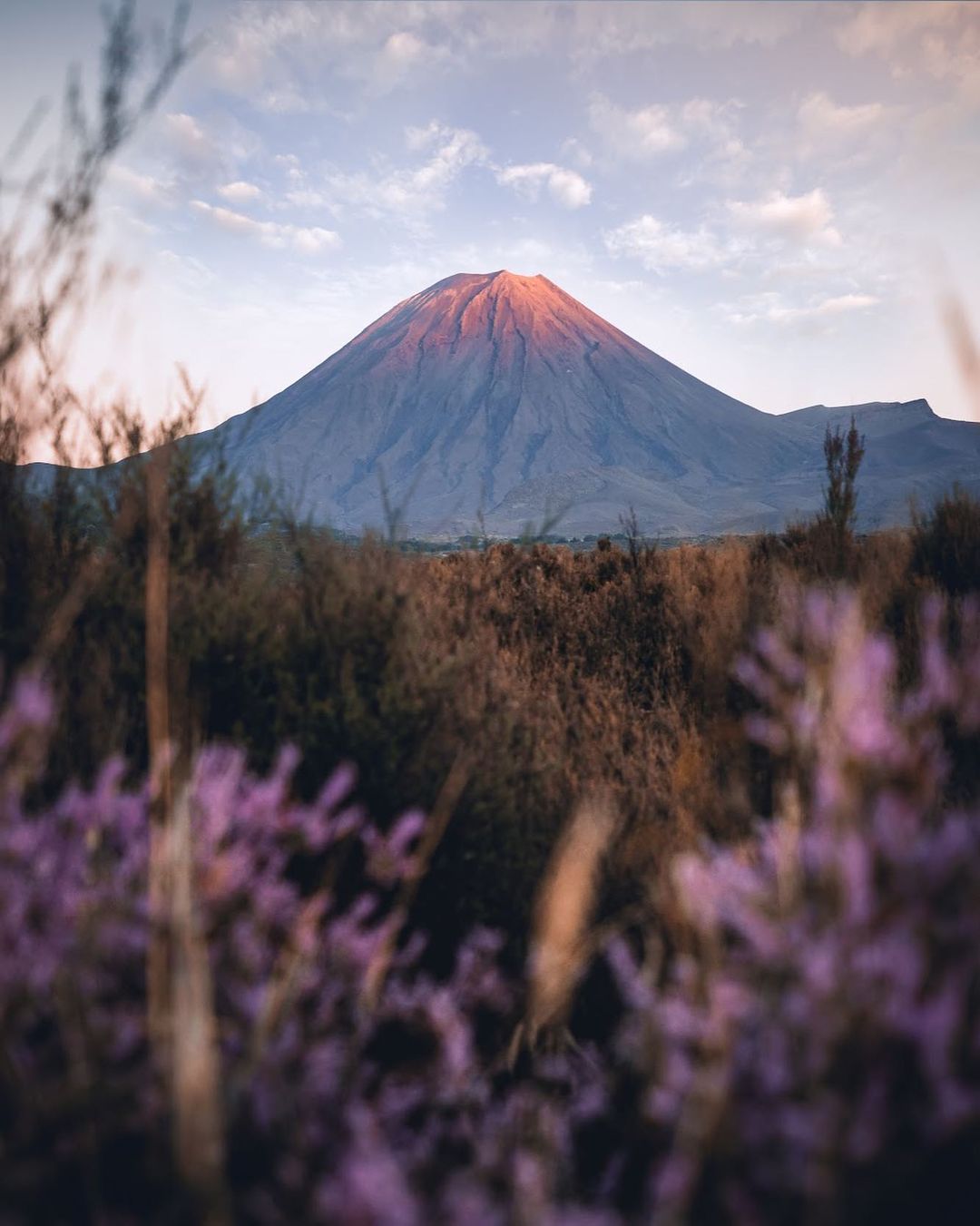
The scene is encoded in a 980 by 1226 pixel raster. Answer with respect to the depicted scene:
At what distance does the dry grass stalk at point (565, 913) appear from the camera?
1.99 meters

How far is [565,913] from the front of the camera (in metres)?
1.84

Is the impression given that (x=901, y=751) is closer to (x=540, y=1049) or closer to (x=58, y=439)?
(x=540, y=1049)

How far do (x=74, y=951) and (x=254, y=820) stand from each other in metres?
0.46

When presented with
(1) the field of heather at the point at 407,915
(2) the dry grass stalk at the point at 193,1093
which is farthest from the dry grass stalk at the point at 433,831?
(2) the dry grass stalk at the point at 193,1093

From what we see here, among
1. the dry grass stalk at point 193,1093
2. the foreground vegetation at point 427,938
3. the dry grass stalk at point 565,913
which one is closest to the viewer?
the dry grass stalk at point 193,1093

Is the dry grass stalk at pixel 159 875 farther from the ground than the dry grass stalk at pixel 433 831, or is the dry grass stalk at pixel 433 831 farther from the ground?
the dry grass stalk at pixel 159 875

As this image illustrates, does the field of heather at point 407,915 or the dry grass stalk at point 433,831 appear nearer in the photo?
the field of heather at point 407,915

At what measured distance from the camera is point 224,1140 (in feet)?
4.43

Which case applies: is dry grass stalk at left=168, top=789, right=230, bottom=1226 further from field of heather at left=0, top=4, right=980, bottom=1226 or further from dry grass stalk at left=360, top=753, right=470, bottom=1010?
dry grass stalk at left=360, top=753, right=470, bottom=1010

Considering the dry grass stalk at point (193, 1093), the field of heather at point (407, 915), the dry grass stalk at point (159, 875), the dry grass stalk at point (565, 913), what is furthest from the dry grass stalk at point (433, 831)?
the dry grass stalk at point (193, 1093)

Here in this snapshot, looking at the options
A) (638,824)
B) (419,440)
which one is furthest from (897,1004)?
(419,440)

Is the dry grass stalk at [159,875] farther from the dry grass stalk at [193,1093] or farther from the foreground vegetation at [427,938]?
the dry grass stalk at [193,1093]

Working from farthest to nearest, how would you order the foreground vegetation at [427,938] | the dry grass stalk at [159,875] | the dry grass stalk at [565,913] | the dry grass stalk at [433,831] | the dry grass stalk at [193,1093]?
the dry grass stalk at [433,831]
the dry grass stalk at [565,913]
the dry grass stalk at [159,875]
the foreground vegetation at [427,938]
the dry grass stalk at [193,1093]

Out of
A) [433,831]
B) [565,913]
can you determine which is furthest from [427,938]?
[565,913]
